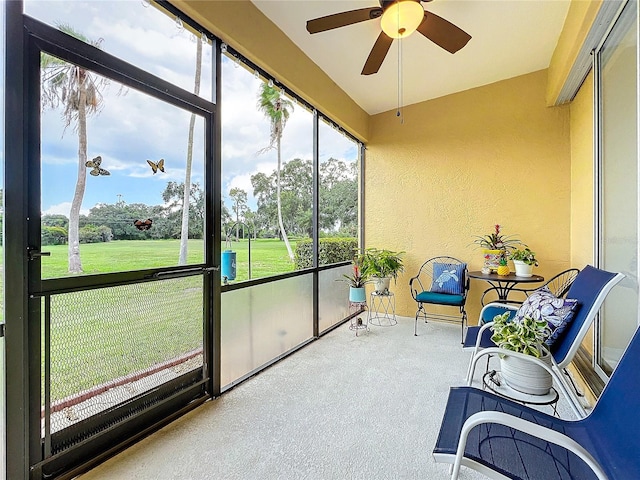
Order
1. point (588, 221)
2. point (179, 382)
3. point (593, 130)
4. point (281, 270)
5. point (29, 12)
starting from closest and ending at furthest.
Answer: point (29, 12) < point (179, 382) < point (593, 130) < point (588, 221) < point (281, 270)

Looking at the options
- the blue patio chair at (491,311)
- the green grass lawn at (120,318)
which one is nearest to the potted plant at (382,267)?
the blue patio chair at (491,311)

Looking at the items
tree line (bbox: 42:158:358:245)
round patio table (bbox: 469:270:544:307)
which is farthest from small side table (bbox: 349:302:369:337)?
round patio table (bbox: 469:270:544:307)

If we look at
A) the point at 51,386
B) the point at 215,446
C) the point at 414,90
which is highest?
the point at 414,90

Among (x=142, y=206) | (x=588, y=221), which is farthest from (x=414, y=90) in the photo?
(x=142, y=206)

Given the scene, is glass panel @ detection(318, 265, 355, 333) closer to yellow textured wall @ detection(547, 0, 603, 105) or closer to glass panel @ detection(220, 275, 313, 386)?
glass panel @ detection(220, 275, 313, 386)

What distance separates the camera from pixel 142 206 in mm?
1958

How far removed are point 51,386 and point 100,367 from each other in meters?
0.21

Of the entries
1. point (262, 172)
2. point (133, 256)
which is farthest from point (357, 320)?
point (133, 256)

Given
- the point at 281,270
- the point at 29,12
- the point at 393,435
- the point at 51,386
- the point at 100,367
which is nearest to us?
the point at 29,12

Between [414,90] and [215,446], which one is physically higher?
[414,90]

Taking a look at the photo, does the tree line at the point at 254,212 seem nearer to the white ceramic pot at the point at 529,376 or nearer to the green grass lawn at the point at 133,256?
the green grass lawn at the point at 133,256

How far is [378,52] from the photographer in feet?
8.13

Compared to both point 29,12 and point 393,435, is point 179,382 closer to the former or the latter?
point 393,435

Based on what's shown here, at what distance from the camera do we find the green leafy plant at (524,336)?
174 centimetres
